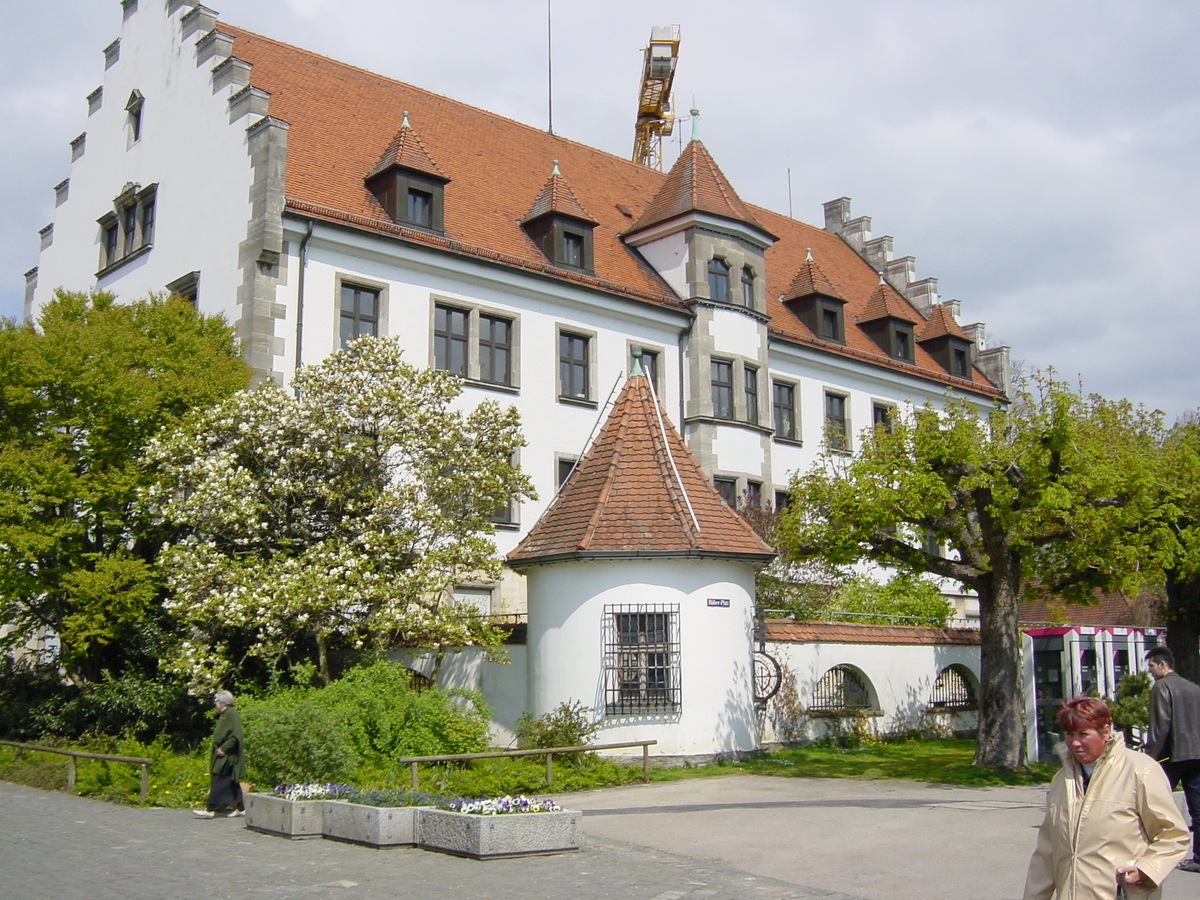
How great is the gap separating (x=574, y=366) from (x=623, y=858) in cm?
1731

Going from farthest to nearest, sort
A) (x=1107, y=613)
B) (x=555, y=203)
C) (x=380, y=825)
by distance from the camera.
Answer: (x=1107, y=613)
(x=555, y=203)
(x=380, y=825)

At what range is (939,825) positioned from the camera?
12.3 meters

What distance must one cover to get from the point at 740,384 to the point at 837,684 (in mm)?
9322

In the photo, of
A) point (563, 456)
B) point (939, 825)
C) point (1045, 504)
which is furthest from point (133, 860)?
point (563, 456)

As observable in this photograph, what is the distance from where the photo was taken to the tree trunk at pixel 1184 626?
20.5m

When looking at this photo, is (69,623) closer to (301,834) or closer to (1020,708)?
(301,834)

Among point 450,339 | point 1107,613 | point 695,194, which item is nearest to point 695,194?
point 695,194

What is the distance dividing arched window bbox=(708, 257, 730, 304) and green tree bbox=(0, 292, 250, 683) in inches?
527

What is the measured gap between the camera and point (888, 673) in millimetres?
22906

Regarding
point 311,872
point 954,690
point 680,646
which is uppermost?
point 680,646

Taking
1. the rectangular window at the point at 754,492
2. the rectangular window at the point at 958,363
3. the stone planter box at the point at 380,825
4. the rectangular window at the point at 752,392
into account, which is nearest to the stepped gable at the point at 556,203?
the rectangular window at the point at 752,392

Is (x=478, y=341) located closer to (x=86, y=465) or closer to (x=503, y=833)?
(x=86, y=465)

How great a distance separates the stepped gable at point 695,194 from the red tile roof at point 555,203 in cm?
285

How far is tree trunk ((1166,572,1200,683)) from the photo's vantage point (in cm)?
2047
